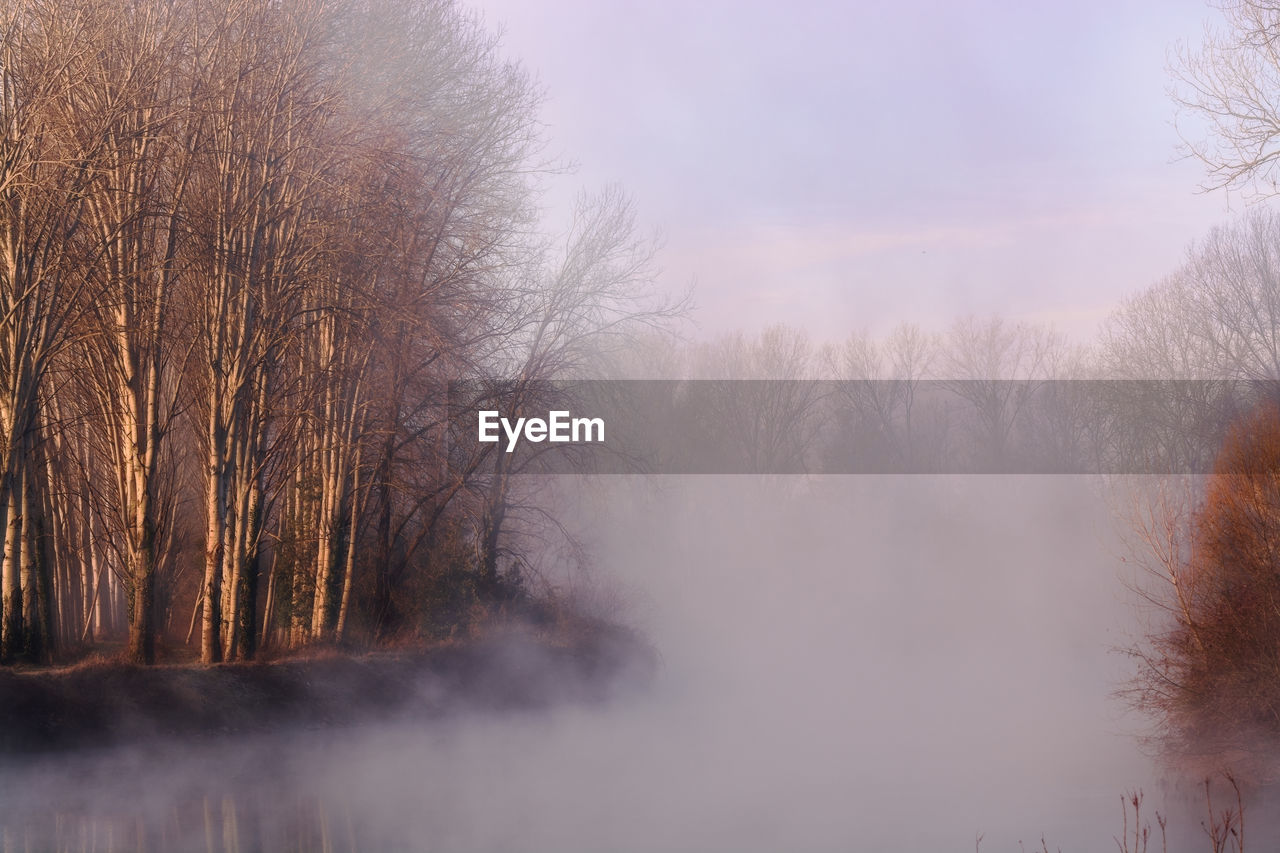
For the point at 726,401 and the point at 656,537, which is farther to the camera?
the point at 726,401

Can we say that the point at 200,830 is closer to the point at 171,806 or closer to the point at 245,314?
the point at 171,806

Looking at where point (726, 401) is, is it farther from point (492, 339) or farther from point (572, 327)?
point (492, 339)

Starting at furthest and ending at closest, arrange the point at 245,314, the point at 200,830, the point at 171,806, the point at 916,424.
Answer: the point at 916,424 → the point at 245,314 → the point at 171,806 → the point at 200,830

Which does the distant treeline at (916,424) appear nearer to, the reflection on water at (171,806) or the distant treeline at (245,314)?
the distant treeline at (245,314)

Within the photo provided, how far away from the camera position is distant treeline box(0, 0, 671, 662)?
16.4 metres

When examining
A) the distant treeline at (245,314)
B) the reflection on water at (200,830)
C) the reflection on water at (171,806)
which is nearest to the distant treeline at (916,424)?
the distant treeline at (245,314)

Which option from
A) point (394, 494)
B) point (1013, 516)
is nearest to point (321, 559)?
point (394, 494)

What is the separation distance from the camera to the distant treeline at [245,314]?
Result: 53.8 ft

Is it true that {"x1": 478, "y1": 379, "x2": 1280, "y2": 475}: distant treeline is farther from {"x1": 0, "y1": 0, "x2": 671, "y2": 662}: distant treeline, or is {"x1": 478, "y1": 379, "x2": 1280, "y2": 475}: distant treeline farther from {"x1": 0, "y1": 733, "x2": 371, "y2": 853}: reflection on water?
{"x1": 0, "y1": 733, "x2": 371, "y2": 853}: reflection on water

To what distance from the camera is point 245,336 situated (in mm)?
19484

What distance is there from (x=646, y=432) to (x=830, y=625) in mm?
12978

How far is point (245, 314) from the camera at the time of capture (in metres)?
19.5

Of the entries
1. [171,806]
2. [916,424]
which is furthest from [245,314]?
[916,424]

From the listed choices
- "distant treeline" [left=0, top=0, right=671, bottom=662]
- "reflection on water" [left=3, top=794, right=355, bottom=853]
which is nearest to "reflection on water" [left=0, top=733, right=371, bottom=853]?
"reflection on water" [left=3, top=794, right=355, bottom=853]
